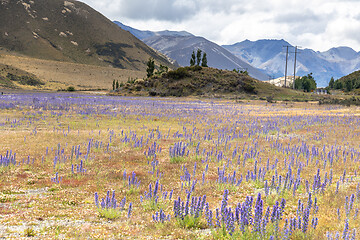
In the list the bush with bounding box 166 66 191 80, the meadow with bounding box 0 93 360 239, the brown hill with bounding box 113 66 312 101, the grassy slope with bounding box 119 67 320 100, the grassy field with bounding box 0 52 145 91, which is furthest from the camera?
the grassy field with bounding box 0 52 145 91

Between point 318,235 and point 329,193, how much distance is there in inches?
109

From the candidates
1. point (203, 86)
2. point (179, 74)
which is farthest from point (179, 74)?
point (203, 86)

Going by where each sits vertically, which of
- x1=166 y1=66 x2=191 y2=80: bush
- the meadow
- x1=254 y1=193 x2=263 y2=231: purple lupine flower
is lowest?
the meadow

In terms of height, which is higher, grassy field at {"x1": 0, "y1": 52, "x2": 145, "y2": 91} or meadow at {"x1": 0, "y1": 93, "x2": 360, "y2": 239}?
grassy field at {"x1": 0, "y1": 52, "x2": 145, "y2": 91}

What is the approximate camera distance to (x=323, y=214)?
613 cm

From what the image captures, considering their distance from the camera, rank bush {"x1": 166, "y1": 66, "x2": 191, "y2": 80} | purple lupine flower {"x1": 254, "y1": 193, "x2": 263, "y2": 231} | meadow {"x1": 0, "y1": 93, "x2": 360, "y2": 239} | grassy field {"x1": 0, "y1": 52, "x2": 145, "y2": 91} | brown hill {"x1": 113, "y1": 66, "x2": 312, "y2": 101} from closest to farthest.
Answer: purple lupine flower {"x1": 254, "y1": 193, "x2": 263, "y2": 231}, meadow {"x1": 0, "y1": 93, "x2": 360, "y2": 239}, brown hill {"x1": 113, "y1": 66, "x2": 312, "y2": 101}, bush {"x1": 166, "y1": 66, "x2": 191, "y2": 80}, grassy field {"x1": 0, "y1": 52, "x2": 145, "y2": 91}

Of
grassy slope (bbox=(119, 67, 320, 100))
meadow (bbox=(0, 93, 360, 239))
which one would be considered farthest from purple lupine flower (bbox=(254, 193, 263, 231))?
grassy slope (bbox=(119, 67, 320, 100))

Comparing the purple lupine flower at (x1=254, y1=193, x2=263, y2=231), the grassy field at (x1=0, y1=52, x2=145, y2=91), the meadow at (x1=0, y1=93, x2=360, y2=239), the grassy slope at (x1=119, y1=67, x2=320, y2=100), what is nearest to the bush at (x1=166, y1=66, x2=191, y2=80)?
the grassy slope at (x1=119, y1=67, x2=320, y2=100)

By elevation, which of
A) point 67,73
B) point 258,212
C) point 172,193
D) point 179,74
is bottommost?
point 172,193

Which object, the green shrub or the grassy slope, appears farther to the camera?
the green shrub

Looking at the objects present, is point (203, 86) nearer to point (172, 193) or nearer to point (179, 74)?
point (179, 74)

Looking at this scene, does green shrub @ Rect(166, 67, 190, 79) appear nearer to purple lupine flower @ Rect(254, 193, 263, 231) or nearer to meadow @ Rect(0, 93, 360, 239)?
meadow @ Rect(0, 93, 360, 239)

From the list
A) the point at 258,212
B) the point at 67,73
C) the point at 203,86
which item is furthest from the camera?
the point at 67,73

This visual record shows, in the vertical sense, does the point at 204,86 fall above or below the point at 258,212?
above
